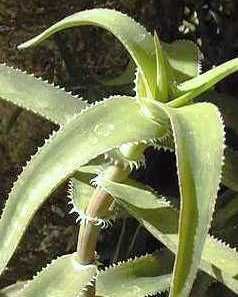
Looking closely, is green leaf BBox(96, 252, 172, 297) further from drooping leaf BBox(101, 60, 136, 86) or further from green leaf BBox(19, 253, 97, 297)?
drooping leaf BBox(101, 60, 136, 86)

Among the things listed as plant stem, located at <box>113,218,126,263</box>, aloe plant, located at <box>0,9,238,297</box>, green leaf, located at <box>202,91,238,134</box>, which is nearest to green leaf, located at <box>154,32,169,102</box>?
aloe plant, located at <box>0,9,238,297</box>

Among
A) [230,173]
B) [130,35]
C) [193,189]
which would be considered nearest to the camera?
[193,189]

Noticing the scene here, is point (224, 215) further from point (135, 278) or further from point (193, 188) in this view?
point (193, 188)

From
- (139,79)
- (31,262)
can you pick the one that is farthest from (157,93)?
(31,262)

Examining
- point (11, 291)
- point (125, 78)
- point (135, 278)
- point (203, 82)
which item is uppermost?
point (203, 82)

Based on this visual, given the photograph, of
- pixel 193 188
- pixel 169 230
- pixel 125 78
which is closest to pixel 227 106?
pixel 125 78

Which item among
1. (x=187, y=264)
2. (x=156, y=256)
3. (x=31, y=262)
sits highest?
(x=187, y=264)

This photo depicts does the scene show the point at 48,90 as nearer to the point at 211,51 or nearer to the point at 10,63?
the point at 10,63
